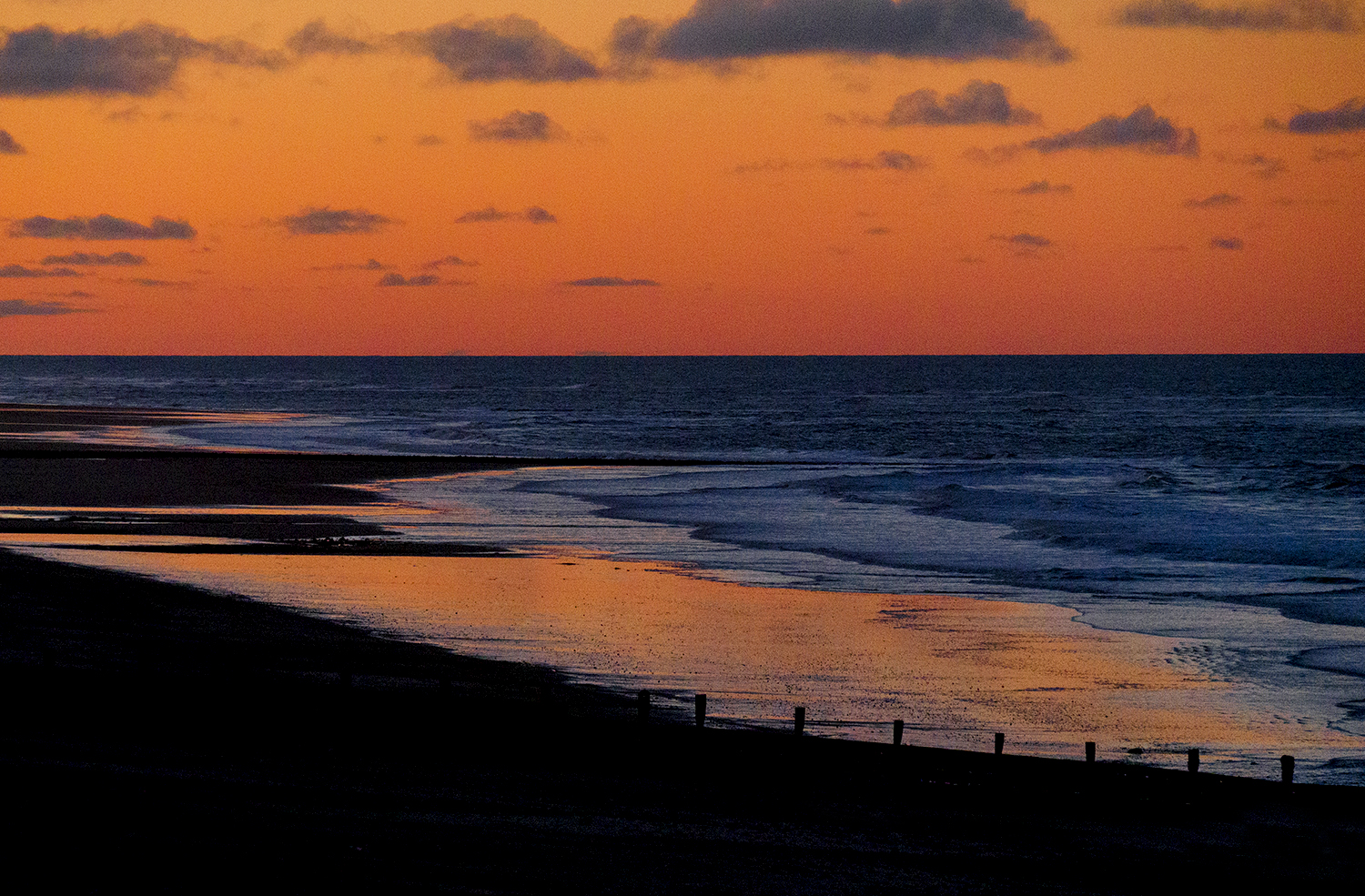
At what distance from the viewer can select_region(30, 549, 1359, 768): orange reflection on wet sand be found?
48.6 feet

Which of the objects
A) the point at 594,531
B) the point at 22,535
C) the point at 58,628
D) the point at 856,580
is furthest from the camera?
the point at 594,531

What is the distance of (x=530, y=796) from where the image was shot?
1195 centimetres

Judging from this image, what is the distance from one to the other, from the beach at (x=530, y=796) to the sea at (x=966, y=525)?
140cm

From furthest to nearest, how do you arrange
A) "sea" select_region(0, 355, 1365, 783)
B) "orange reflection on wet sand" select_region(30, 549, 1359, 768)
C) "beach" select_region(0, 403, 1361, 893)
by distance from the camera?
1. "sea" select_region(0, 355, 1365, 783)
2. "orange reflection on wet sand" select_region(30, 549, 1359, 768)
3. "beach" select_region(0, 403, 1361, 893)

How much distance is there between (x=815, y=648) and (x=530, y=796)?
23.0 ft

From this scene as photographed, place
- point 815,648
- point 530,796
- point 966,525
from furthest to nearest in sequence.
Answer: point 966,525
point 815,648
point 530,796

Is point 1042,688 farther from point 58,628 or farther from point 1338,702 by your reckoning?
point 58,628

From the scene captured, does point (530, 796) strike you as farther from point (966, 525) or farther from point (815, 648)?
point (966, 525)

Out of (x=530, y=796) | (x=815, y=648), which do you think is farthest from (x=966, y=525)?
(x=530, y=796)

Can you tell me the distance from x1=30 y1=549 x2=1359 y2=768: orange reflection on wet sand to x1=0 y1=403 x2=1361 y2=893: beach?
0.74 meters

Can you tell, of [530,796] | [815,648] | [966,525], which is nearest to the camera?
[530,796]

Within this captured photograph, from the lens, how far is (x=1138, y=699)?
16.0 metres

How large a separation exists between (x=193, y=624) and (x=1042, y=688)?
A: 1047 centimetres

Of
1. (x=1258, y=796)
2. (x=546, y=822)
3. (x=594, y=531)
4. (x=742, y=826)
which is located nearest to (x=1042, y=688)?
(x=1258, y=796)
